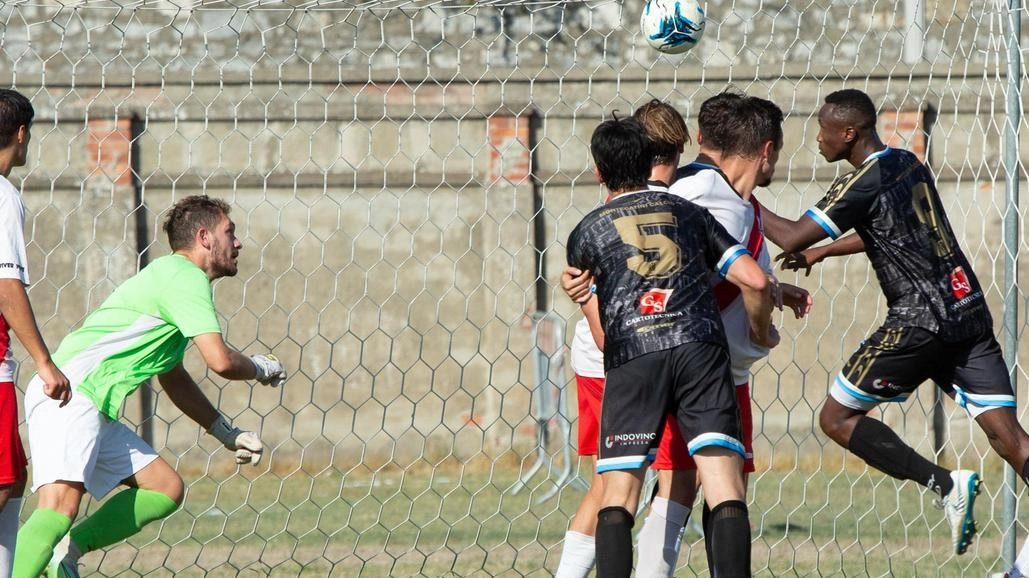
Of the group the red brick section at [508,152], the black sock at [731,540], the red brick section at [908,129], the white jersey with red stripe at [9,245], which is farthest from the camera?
the red brick section at [508,152]

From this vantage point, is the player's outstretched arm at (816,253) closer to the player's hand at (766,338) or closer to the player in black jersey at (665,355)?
the player's hand at (766,338)

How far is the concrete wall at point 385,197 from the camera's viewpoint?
8930 millimetres

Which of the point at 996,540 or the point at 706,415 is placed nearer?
the point at 706,415

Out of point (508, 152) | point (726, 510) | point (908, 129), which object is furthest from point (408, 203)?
point (726, 510)

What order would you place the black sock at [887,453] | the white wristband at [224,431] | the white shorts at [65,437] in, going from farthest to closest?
the black sock at [887,453], the white wristband at [224,431], the white shorts at [65,437]

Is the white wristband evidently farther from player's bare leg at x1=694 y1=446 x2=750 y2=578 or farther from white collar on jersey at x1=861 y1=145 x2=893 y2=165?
white collar on jersey at x1=861 y1=145 x2=893 y2=165

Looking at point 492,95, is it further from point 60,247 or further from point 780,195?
point 60,247

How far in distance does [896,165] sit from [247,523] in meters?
4.15

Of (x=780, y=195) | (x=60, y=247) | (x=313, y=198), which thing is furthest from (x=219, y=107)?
(x=780, y=195)

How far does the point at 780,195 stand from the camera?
854 centimetres

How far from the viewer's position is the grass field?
5.57 metres

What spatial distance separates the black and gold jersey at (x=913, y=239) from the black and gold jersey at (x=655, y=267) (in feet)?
3.22

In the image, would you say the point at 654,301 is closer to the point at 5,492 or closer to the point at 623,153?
the point at 623,153

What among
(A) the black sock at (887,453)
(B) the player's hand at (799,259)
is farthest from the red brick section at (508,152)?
(A) the black sock at (887,453)
